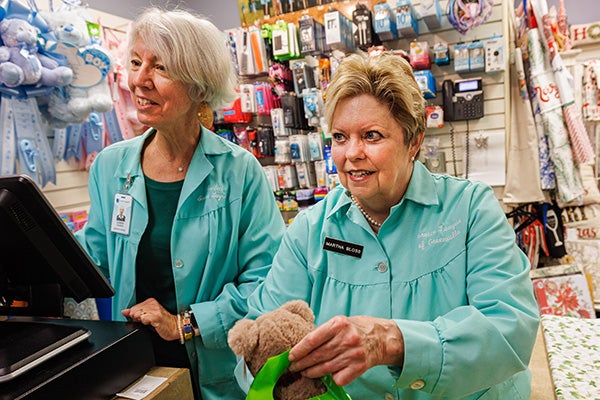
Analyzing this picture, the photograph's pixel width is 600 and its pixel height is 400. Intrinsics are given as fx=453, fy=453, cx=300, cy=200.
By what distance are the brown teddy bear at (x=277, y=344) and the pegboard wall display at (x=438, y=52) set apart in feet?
10.1

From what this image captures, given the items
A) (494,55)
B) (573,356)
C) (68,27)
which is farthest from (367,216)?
(494,55)

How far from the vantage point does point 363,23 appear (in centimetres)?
372

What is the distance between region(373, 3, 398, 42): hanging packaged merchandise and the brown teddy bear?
→ 3.23 meters

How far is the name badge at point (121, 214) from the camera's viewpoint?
1.60 m

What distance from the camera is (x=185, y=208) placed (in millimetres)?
1582

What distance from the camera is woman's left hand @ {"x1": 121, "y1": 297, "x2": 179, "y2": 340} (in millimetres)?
1359

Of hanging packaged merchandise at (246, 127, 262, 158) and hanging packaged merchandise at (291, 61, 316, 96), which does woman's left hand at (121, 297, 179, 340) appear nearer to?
hanging packaged merchandise at (291, 61, 316, 96)

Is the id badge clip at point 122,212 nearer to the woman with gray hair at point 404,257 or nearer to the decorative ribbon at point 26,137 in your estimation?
the woman with gray hair at point 404,257

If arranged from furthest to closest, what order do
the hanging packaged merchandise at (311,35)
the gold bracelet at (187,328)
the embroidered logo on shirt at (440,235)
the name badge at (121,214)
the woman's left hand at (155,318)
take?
the hanging packaged merchandise at (311,35) → the name badge at (121,214) → the gold bracelet at (187,328) → the woman's left hand at (155,318) → the embroidered logo on shirt at (440,235)

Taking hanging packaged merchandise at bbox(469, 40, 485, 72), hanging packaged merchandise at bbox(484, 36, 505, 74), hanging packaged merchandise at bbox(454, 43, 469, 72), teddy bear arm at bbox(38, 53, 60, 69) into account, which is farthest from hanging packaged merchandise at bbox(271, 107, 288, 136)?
teddy bear arm at bbox(38, 53, 60, 69)

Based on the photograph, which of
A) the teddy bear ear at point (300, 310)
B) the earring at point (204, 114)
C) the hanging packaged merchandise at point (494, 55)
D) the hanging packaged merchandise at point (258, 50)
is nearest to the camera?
the teddy bear ear at point (300, 310)

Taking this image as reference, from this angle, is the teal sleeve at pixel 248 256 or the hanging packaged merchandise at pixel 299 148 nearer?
the teal sleeve at pixel 248 256

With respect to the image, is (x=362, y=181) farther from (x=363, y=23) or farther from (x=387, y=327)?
(x=363, y=23)

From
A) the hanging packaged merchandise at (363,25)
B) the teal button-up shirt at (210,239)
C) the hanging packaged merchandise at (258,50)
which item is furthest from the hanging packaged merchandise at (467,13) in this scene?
the teal button-up shirt at (210,239)
